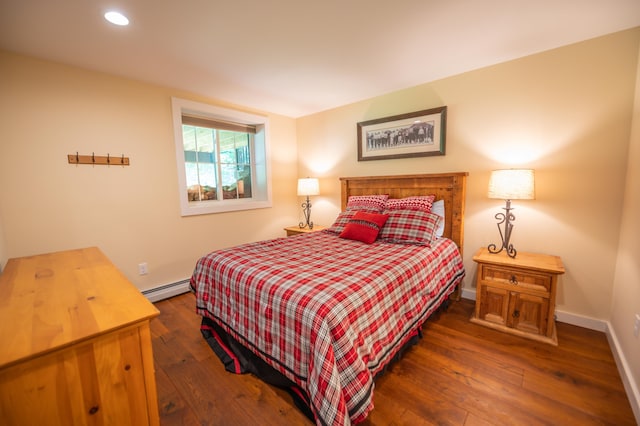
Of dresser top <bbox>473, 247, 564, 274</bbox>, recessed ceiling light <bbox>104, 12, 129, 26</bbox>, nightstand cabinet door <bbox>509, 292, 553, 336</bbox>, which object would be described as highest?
recessed ceiling light <bbox>104, 12, 129, 26</bbox>

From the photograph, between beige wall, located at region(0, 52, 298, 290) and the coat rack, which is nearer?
beige wall, located at region(0, 52, 298, 290)

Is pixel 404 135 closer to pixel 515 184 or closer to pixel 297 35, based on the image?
pixel 515 184

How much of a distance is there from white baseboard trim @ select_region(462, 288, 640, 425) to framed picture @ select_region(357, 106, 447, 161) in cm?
158

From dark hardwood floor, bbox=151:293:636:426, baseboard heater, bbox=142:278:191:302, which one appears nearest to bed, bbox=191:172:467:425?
dark hardwood floor, bbox=151:293:636:426

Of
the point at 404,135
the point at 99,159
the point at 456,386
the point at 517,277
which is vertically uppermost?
the point at 404,135

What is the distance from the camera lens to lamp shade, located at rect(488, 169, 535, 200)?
2.10 meters

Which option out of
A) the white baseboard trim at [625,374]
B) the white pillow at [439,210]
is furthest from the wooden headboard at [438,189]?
the white baseboard trim at [625,374]

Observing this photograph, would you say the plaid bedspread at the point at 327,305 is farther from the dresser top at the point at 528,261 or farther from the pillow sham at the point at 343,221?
the pillow sham at the point at 343,221

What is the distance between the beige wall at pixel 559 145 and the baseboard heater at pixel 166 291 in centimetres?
313

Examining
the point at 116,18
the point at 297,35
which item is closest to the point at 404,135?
the point at 297,35

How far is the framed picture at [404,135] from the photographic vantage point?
2.83 m

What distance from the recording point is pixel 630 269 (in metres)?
1.72

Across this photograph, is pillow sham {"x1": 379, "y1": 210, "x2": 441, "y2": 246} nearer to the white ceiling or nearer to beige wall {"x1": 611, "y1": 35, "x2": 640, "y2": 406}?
beige wall {"x1": 611, "y1": 35, "x2": 640, "y2": 406}

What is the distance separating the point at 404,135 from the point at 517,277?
1.80m
